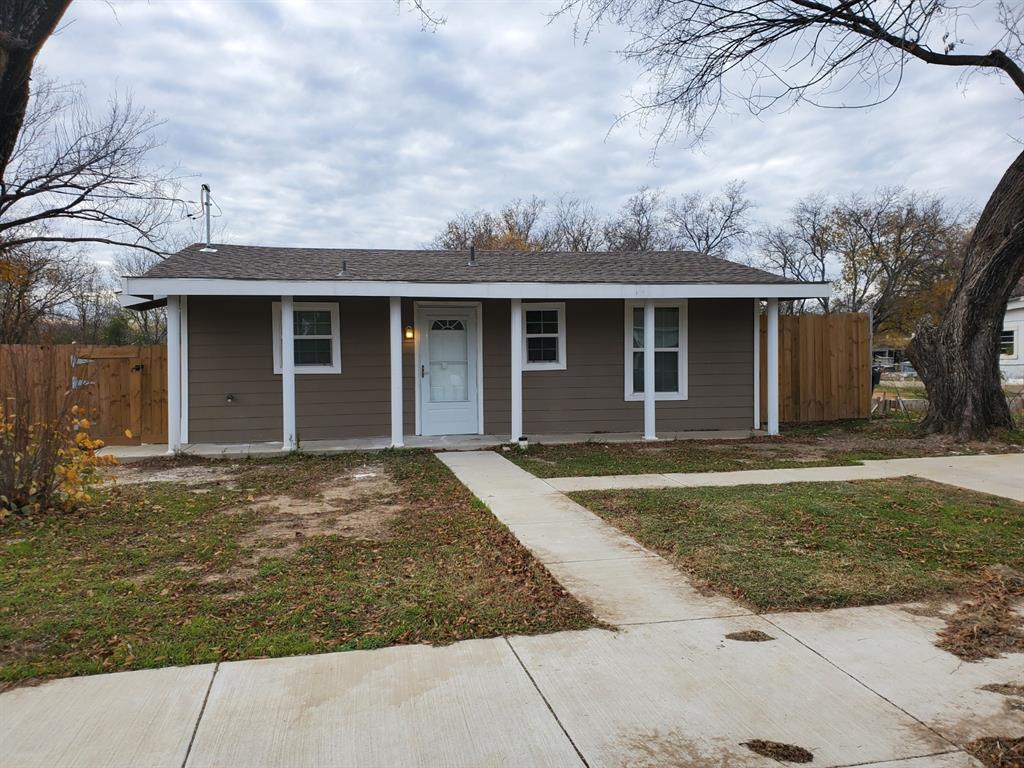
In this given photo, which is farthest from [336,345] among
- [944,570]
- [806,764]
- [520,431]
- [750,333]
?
[806,764]

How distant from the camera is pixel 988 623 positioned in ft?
12.0

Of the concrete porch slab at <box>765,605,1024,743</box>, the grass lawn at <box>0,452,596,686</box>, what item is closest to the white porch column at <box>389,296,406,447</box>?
the grass lawn at <box>0,452,596,686</box>

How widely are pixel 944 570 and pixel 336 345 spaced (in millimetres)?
9095

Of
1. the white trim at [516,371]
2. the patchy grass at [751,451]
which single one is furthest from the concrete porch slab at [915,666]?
the white trim at [516,371]

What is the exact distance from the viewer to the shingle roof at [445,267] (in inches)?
408

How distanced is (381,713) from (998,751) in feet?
7.56

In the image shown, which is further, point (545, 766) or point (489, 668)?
point (489, 668)

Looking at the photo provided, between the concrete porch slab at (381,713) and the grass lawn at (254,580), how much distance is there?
24cm

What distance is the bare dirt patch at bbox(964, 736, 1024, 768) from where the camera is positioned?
241 centimetres

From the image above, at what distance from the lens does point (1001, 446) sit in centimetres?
1038

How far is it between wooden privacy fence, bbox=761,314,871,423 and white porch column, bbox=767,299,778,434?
58.9 inches

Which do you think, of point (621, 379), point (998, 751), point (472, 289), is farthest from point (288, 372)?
point (998, 751)

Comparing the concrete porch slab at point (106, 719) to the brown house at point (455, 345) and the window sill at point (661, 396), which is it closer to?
the brown house at point (455, 345)

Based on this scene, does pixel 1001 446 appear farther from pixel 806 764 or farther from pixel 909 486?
pixel 806 764
